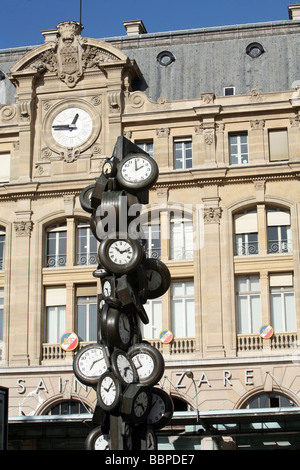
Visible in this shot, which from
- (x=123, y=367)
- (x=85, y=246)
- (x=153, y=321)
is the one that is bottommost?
(x=123, y=367)

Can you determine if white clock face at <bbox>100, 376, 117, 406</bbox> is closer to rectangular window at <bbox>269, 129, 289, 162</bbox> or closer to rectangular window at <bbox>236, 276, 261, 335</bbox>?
rectangular window at <bbox>236, 276, 261, 335</bbox>

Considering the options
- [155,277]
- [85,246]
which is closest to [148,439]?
[155,277]

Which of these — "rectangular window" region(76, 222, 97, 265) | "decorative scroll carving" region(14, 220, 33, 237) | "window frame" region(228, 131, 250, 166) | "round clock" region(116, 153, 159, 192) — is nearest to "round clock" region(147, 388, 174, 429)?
"round clock" region(116, 153, 159, 192)

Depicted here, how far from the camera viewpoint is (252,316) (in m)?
39.8

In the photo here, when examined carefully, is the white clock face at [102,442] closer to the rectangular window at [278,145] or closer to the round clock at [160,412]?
the round clock at [160,412]

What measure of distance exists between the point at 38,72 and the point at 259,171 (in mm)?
11417

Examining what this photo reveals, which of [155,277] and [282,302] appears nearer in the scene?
[155,277]

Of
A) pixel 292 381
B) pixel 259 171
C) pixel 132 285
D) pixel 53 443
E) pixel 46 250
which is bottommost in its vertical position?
pixel 53 443

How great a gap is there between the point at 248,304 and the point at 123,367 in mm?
19538

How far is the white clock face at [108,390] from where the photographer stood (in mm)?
20547

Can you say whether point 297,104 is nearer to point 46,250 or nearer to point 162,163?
point 162,163

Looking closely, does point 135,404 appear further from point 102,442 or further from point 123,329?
point 123,329

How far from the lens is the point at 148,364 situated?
21.5 meters
